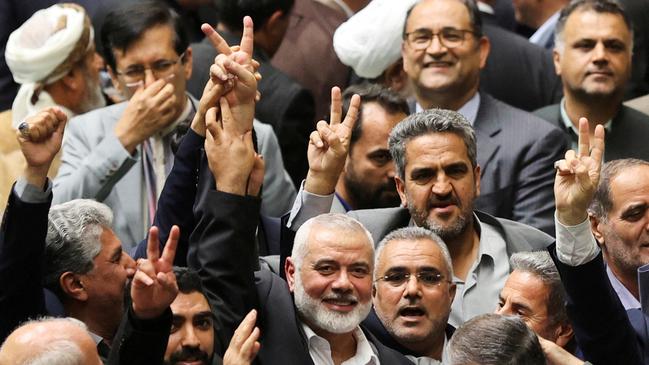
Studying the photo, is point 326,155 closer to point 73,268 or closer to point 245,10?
point 73,268

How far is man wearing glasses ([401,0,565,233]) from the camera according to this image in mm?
8070

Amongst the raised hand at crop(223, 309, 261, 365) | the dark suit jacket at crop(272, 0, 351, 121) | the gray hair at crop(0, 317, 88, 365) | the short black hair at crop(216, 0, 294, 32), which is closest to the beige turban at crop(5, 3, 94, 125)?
the short black hair at crop(216, 0, 294, 32)

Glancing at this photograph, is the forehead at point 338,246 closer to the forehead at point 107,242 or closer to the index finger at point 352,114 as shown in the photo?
the index finger at point 352,114

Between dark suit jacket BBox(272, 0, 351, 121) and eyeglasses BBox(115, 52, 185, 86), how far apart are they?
123 centimetres

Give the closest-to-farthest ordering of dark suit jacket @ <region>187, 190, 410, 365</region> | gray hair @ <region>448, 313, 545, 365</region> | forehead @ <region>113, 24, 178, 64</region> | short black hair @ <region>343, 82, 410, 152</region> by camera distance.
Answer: gray hair @ <region>448, 313, 545, 365</region>
dark suit jacket @ <region>187, 190, 410, 365</region>
forehead @ <region>113, 24, 178, 64</region>
short black hair @ <region>343, 82, 410, 152</region>

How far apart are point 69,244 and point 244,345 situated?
1013 millimetres

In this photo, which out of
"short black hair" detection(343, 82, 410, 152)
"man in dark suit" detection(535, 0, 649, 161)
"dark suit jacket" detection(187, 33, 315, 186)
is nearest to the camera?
"short black hair" detection(343, 82, 410, 152)

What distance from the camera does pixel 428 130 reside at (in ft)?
24.5

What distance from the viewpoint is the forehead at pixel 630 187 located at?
728cm

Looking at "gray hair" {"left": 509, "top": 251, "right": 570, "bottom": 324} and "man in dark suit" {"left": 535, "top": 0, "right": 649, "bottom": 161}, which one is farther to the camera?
"man in dark suit" {"left": 535, "top": 0, "right": 649, "bottom": 161}

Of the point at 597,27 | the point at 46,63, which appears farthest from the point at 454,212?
the point at 46,63

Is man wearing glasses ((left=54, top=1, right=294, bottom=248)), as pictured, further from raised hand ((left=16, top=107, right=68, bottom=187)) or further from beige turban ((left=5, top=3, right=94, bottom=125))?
raised hand ((left=16, top=107, right=68, bottom=187))

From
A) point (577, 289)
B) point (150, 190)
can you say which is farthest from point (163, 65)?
point (577, 289)

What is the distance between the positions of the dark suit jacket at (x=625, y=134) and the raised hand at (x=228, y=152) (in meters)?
2.29
